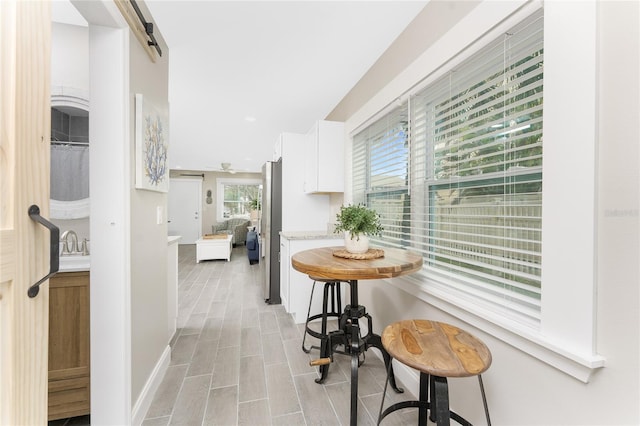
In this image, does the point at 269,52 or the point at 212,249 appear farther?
the point at 212,249

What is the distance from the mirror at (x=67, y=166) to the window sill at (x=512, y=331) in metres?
2.24

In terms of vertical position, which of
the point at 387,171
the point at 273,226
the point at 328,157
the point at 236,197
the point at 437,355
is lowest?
the point at 437,355

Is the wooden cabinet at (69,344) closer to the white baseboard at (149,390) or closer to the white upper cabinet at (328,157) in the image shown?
the white baseboard at (149,390)

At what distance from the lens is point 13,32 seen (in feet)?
1.93

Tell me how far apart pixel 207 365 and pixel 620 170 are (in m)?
2.50

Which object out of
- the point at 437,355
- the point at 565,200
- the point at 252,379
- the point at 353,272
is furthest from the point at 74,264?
the point at 565,200

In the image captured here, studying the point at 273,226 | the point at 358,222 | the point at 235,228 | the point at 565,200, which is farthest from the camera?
the point at 235,228

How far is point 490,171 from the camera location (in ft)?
4.09

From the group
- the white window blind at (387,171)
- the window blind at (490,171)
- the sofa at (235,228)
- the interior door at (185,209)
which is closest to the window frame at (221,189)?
the sofa at (235,228)

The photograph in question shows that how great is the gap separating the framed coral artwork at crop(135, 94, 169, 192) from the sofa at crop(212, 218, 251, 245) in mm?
5984

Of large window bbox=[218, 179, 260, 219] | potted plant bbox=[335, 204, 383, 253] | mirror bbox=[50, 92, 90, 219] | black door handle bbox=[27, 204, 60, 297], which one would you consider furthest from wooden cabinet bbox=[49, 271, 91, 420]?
large window bbox=[218, 179, 260, 219]

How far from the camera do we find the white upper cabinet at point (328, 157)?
294 centimetres

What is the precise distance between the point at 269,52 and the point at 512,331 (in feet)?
8.07

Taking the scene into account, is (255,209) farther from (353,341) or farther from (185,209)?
(353,341)
